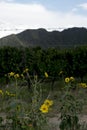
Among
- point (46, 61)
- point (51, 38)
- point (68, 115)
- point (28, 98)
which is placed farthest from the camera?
point (51, 38)

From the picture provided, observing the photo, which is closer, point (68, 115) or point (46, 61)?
point (68, 115)

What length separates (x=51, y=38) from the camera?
679 inches

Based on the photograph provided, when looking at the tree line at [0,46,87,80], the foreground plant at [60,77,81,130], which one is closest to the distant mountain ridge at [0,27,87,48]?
the tree line at [0,46,87,80]

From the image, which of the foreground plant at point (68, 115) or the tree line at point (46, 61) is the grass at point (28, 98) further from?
the tree line at point (46, 61)

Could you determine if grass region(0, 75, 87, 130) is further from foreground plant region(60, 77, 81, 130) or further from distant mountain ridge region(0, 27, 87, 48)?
distant mountain ridge region(0, 27, 87, 48)

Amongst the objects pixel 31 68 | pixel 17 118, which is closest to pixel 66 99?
pixel 17 118

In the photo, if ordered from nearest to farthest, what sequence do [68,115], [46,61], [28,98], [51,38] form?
1. [68,115]
2. [28,98]
3. [46,61]
4. [51,38]

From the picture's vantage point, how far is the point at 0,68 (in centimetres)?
1381

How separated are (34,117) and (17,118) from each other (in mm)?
214

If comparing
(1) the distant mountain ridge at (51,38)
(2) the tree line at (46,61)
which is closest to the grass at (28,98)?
(2) the tree line at (46,61)

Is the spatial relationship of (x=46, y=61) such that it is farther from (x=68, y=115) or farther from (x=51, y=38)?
(x=68, y=115)

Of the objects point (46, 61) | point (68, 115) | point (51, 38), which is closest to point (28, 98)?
point (68, 115)

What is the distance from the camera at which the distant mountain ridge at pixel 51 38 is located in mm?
17016

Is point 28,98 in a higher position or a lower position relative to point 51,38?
lower
